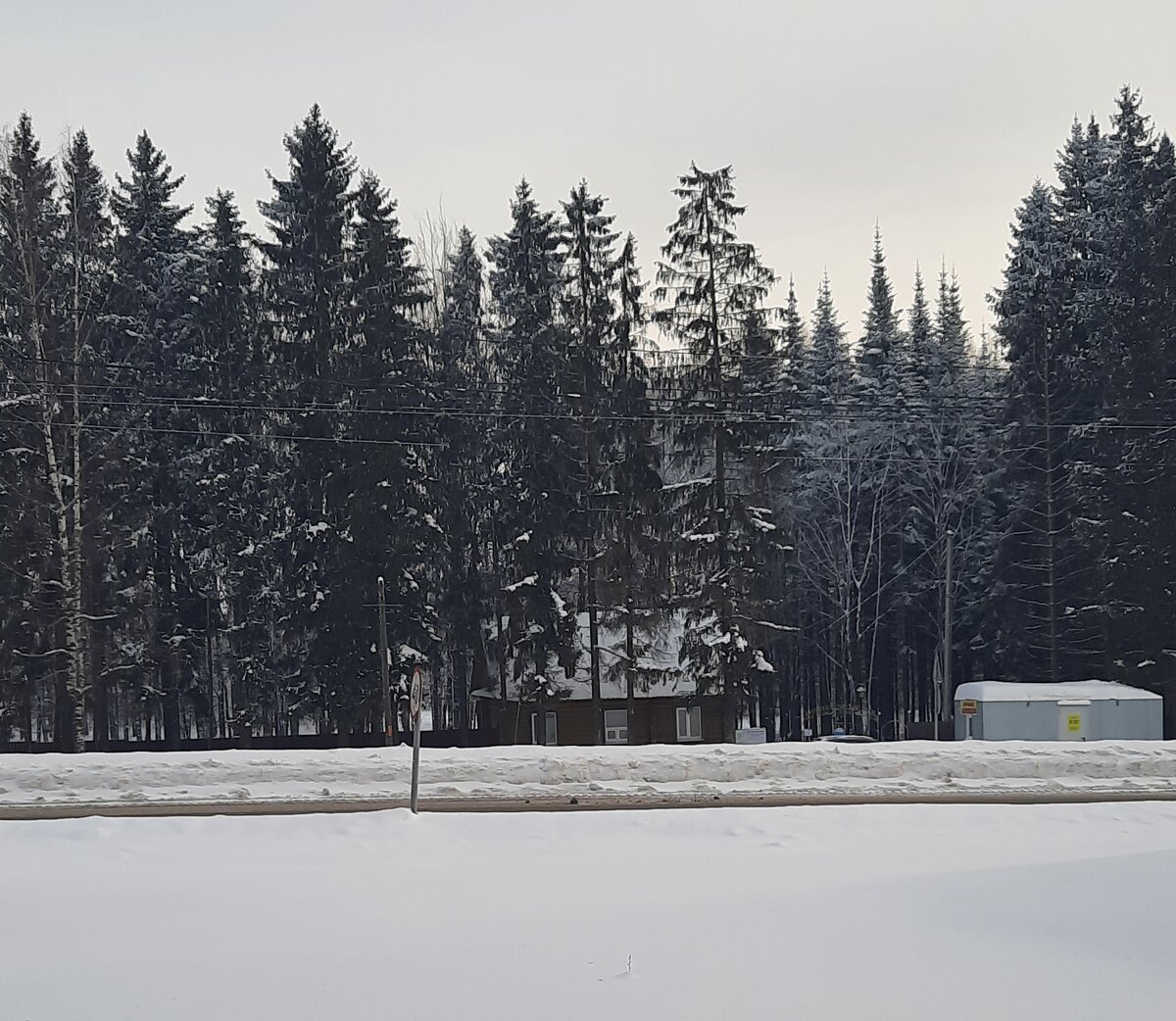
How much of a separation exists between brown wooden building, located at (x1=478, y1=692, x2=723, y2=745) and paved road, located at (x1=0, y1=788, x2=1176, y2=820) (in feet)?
67.8

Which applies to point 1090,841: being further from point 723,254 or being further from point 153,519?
point 153,519

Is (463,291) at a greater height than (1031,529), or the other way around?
(463,291)

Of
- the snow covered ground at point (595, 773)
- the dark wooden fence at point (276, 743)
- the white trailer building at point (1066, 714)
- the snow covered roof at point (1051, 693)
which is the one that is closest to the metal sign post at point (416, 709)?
the snow covered ground at point (595, 773)

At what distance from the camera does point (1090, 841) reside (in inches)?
472

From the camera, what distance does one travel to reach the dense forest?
104 ft

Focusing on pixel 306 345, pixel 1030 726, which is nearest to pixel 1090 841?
pixel 1030 726

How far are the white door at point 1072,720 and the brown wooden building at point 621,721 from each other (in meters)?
11.4

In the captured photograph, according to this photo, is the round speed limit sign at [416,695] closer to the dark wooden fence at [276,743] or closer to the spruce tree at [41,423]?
the spruce tree at [41,423]

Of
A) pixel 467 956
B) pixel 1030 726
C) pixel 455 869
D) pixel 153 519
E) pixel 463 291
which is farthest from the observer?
pixel 463 291

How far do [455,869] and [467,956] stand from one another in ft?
9.73

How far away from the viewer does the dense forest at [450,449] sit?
104ft

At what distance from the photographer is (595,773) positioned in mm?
17750

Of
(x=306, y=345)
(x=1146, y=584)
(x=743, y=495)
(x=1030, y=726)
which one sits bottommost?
(x=1030, y=726)

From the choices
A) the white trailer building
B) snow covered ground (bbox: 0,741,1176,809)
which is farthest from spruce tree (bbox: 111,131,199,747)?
the white trailer building
